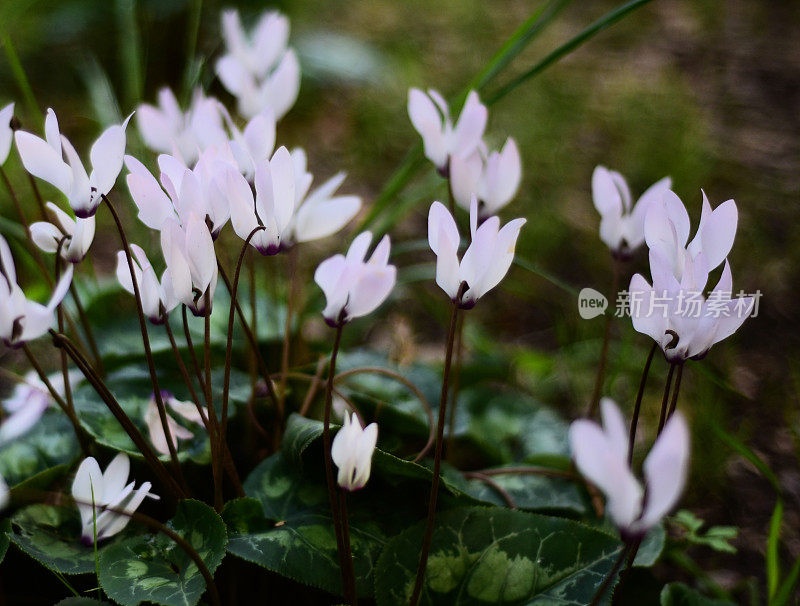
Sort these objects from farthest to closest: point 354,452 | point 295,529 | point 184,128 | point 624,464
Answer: point 184,128
point 295,529
point 354,452
point 624,464

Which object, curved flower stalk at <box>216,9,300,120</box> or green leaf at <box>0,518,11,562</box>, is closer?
green leaf at <box>0,518,11,562</box>

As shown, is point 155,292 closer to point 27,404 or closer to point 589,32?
point 27,404

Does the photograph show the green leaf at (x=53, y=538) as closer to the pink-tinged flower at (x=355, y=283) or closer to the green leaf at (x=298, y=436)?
the green leaf at (x=298, y=436)

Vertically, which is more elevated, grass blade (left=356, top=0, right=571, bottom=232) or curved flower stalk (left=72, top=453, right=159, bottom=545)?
grass blade (left=356, top=0, right=571, bottom=232)

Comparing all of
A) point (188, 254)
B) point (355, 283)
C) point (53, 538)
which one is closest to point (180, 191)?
point (188, 254)

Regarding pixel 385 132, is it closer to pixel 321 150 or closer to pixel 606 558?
pixel 321 150

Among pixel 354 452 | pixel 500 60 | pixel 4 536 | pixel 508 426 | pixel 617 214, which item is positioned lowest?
pixel 508 426

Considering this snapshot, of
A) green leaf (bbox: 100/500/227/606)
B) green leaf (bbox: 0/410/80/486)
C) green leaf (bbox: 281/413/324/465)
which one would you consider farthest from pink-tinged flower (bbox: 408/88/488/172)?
green leaf (bbox: 0/410/80/486)

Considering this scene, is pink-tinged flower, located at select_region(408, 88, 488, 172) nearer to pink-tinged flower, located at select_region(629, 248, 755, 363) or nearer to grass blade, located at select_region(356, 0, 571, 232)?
grass blade, located at select_region(356, 0, 571, 232)
